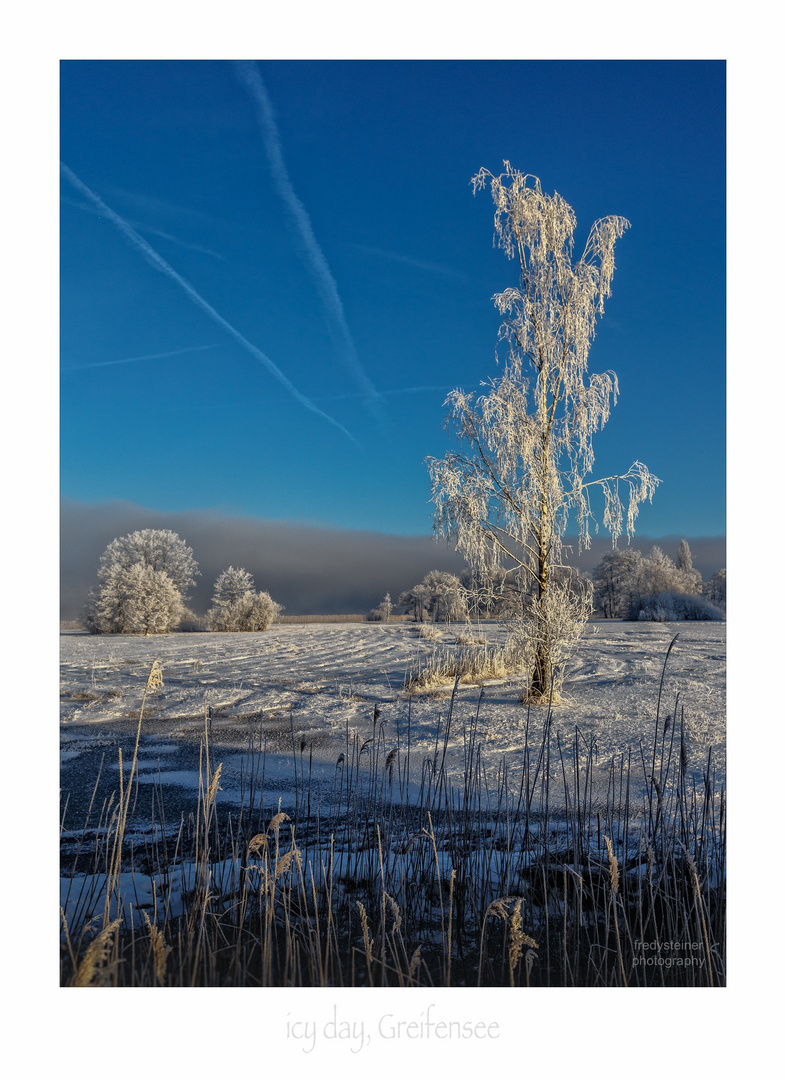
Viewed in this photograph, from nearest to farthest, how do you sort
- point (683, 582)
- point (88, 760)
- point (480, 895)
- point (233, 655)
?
point (480, 895) < point (88, 760) < point (233, 655) < point (683, 582)

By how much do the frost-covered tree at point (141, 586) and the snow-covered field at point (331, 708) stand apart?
10.2 ft

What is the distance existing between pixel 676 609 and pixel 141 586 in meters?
13.8

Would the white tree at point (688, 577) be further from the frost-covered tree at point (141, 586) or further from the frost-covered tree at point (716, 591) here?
the frost-covered tree at point (141, 586)

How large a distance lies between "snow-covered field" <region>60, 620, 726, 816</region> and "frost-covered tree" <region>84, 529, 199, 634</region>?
312 centimetres

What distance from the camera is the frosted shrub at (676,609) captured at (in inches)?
562

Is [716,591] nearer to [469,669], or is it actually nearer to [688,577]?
[688,577]

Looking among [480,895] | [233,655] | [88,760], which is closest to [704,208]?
[480,895]

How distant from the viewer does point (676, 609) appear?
14820 mm

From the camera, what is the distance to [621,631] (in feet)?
37.7

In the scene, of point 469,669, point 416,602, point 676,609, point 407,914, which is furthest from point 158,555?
point 676,609

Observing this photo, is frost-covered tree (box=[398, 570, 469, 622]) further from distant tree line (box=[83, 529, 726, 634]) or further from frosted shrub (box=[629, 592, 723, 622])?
frosted shrub (box=[629, 592, 723, 622])

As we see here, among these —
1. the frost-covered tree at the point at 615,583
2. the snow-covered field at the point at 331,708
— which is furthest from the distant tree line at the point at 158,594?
the frost-covered tree at the point at 615,583
